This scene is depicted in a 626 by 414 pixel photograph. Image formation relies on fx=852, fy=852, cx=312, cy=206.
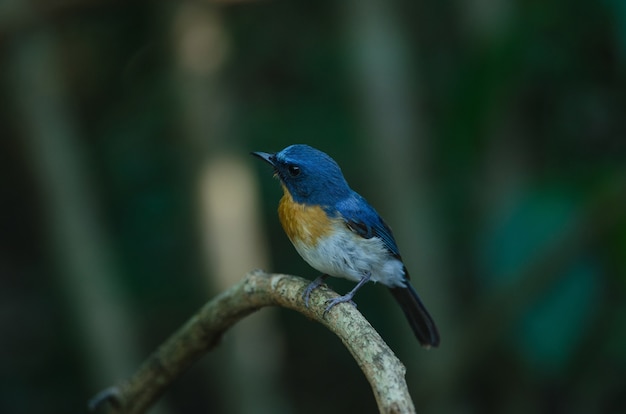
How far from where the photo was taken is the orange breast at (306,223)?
2.75 metres

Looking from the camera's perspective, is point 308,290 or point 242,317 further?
point 242,317

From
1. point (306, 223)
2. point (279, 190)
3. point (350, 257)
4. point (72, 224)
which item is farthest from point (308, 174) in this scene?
point (279, 190)

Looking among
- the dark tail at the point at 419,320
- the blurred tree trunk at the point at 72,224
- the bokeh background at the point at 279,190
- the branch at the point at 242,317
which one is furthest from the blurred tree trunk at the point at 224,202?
the branch at the point at 242,317

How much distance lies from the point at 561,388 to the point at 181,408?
2.53 metres

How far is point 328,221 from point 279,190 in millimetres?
2251

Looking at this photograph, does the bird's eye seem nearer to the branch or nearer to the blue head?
the blue head

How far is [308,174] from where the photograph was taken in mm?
2756

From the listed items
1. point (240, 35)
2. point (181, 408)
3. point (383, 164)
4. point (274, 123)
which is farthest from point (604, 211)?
point (181, 408)

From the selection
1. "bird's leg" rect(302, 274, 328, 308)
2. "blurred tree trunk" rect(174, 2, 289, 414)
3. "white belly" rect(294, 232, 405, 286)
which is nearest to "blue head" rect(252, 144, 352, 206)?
"white belly" rect(294, 232, 405, 286)

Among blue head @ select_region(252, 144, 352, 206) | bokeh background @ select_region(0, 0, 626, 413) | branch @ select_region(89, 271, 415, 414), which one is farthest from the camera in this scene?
bokeh background @ select_region(0, 0, 626, 413)

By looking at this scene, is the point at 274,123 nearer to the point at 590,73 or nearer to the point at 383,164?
the point at 383,164

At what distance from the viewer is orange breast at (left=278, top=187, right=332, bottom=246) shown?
2.75 m

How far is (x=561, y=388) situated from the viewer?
179 inches

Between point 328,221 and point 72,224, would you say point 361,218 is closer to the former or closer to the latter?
point 328,221
